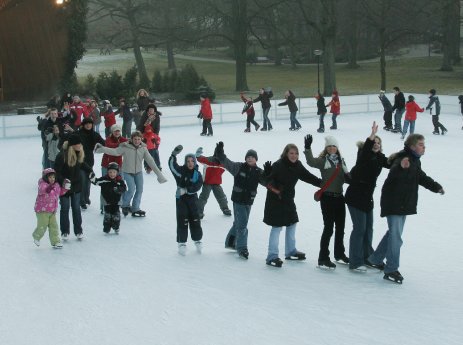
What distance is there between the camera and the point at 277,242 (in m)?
8.71

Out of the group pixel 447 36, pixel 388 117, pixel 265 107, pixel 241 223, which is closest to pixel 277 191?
pixel 241 223

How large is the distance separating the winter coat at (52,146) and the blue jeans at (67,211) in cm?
332

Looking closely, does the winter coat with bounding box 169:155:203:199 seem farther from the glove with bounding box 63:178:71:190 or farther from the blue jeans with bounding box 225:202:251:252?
the glove with bounding box 63:178:71:190

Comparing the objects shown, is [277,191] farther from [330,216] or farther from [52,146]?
[52,146]

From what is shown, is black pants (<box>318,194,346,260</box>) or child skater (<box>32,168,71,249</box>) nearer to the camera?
black pants (<box>318,194,346,260</box>)

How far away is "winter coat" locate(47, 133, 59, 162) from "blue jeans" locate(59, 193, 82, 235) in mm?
3321

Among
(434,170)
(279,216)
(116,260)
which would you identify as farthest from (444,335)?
(434,170)

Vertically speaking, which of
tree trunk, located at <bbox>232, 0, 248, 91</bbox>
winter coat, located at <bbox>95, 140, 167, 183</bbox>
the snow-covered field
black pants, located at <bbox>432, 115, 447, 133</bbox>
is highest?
tree trunk, located at <bbox>232, 0, 248, 91</bbox>

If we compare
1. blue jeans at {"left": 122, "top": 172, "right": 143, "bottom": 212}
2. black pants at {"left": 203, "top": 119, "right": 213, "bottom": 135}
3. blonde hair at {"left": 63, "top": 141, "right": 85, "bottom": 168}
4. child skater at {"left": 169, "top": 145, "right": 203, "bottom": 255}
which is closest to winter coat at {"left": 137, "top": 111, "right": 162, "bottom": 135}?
blue jeans at {"left": 122, "top": 172, "right": 143, "bottom": 212}

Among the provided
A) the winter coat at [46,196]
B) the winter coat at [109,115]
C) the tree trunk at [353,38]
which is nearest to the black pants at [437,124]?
the winter coat at [109,115]

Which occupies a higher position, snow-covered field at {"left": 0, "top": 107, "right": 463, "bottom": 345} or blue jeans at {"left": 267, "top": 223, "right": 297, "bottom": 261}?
blue jeans at {"left": 267, "top": 223, "right": 297, "bottom": 261}

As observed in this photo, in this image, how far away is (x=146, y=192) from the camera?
13523 mm

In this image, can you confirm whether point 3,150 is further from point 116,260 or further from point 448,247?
point 448,247

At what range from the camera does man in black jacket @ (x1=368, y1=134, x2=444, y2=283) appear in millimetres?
7934
